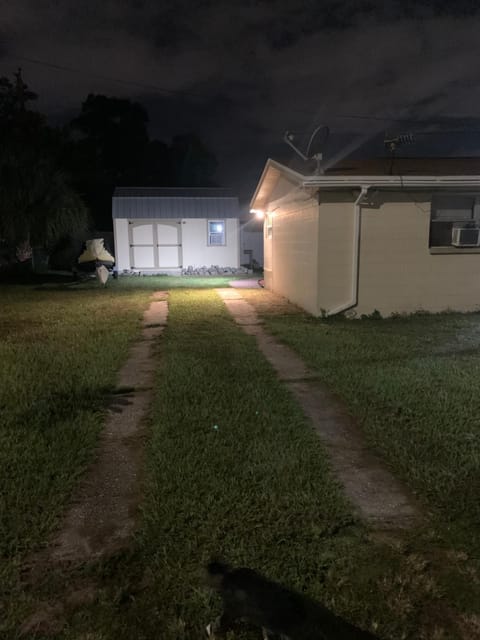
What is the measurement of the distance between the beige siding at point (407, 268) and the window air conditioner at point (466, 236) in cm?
23

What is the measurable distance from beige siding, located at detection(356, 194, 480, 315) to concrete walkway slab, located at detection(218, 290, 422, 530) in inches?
150

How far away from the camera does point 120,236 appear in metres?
19.7

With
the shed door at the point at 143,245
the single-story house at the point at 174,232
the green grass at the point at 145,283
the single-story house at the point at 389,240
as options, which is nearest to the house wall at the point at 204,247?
the single-story house at the point at 174,232

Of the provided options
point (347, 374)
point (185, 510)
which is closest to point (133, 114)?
point (347, 374)

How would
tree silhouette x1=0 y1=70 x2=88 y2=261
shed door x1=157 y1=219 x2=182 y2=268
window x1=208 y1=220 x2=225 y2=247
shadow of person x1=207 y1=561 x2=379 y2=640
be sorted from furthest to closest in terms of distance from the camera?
window x1=208 y1=220 x2=225 y2=247, shed door x1=157 y1=219 x2=182 y2=268, tree silhouette x1=0 y1=70 x2=88 y2=261, shadow of person x1=207 y1=561 x2=379 y2=640

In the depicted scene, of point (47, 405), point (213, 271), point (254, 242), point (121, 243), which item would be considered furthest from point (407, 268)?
point (254, 242)

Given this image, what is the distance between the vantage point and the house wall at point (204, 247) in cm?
2009

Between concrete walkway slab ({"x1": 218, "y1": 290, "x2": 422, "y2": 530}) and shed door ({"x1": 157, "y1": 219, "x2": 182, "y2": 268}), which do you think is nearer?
concrete walkway slab ({"x1": 218, "y1": 290, "x2": 422, "y2": 530})

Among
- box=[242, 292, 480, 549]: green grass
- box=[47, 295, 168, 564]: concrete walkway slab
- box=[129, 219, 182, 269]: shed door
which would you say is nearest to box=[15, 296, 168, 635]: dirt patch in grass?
box=[47, 295, 168, 564]: concrete walkway slab

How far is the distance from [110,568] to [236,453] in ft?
4.47

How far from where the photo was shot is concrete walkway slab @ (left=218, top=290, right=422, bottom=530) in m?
2.88

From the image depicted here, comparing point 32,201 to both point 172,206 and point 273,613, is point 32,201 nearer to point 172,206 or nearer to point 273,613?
point 172,206

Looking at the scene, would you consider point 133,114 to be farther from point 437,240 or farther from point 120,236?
point 437,240

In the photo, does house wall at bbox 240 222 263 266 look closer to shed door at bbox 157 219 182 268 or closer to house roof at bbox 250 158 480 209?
shed door at bbox 157 219 182 268
